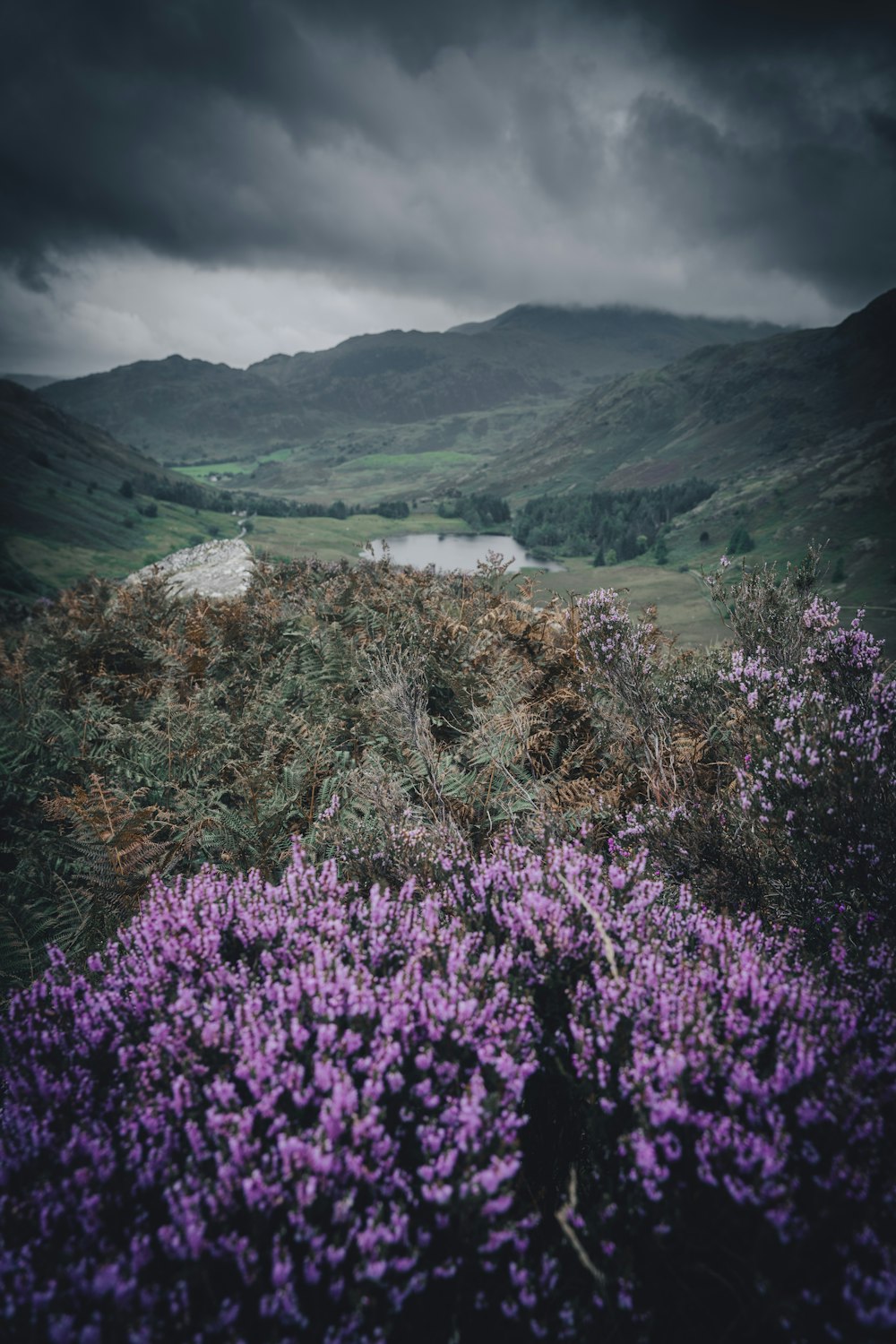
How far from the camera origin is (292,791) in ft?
14.7

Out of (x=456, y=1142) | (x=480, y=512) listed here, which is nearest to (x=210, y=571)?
(x=456, y=1142)

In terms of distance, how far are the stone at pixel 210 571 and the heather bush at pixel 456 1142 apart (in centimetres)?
995

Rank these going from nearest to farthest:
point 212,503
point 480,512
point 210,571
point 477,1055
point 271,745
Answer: point 477,1055 → point 271,745 → point 210,571 → point 212,503 → point 480,512

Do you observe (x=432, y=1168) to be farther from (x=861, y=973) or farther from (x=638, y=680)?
(x=638, y=680)

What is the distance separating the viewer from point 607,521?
9644cm

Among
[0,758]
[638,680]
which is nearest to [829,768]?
[638,680]

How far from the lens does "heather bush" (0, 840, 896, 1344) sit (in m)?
1.62

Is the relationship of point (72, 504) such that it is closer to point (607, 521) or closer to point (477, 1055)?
point (607, 521)

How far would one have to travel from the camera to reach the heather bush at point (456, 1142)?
1616mm

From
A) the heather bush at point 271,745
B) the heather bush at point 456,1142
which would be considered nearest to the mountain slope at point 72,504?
the heather bush at point 271,745

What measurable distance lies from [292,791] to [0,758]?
3.01 m

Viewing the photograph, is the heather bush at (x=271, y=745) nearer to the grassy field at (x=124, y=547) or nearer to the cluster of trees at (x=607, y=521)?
the grassy field at (x=124, y=547)

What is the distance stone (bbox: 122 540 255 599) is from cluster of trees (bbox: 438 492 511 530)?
102285 mm

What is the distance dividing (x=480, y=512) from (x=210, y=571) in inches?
4580
